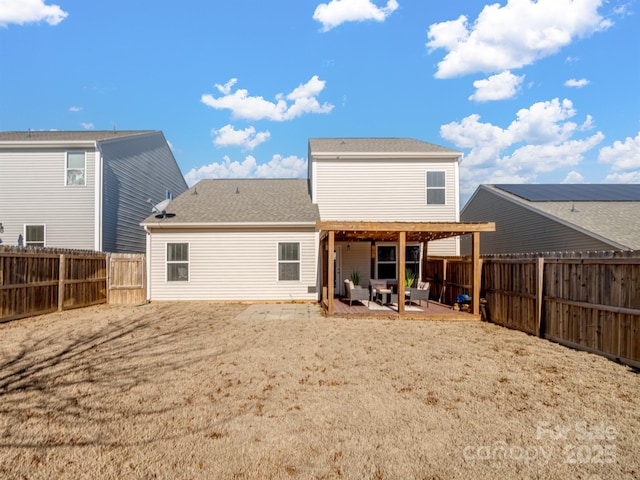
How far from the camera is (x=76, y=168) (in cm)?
1455

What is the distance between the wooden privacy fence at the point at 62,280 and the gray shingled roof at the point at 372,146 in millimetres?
8584

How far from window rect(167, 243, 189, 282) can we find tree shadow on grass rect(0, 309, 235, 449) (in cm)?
484

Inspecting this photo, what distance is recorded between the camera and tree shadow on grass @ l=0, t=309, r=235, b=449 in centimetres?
347

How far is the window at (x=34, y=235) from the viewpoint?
1441cm

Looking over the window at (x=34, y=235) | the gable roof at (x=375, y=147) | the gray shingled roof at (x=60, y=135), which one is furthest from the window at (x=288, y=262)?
the window at (x=34, y=235)

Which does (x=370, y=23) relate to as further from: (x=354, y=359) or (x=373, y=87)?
(x=354, y=359)

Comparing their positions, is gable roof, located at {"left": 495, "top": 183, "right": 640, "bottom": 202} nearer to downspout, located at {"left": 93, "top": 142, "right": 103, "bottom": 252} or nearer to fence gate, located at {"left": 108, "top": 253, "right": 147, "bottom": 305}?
fence gate, located at {"left": 108, "top": 253, "right": 147, "bottom": 305}

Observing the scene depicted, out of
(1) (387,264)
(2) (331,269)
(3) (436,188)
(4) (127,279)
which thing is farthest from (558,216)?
(4) (127,279)

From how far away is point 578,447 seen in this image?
3.22 m

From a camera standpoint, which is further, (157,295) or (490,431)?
(157,295)

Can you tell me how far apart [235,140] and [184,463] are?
1414 inches

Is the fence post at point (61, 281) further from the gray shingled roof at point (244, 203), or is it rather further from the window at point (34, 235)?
the window at point (34, 235)

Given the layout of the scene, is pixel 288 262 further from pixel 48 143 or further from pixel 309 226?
pixel 48 143

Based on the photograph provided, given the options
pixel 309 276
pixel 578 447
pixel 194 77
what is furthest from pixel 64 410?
pixel 194 77
